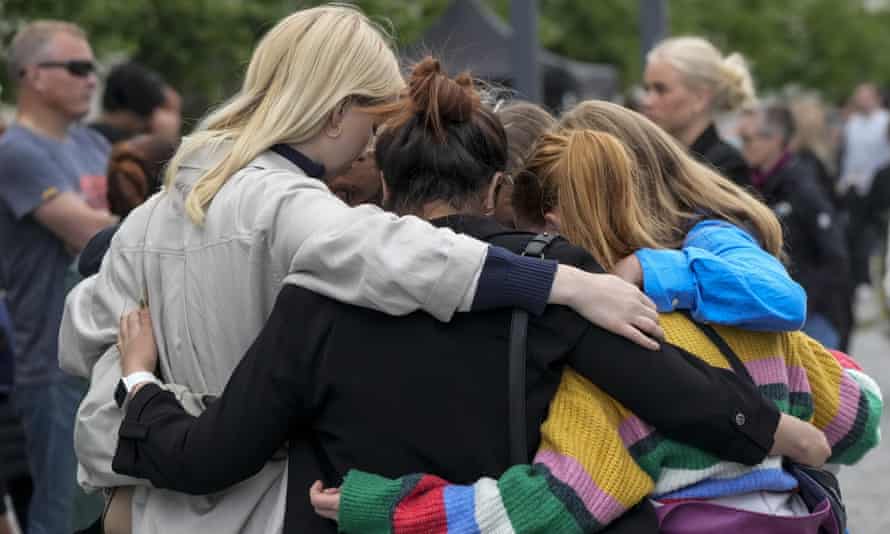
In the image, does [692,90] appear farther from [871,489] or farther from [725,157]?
[871,489]

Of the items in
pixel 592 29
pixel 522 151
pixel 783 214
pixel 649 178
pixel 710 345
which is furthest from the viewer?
pixel 592 29

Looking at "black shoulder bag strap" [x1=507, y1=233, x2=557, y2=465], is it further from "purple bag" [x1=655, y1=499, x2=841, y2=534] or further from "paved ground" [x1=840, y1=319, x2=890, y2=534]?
"paved ground" [x1=840, y1=319, x2=890, y2=534]

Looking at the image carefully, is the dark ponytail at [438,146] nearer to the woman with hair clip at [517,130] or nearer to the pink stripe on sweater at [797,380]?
the woman with hair clip at [517,130]

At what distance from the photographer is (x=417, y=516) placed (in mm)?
2771

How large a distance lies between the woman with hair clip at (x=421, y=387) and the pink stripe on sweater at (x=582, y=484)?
8 cm

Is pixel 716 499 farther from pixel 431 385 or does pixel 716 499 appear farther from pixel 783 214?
pixel 783 214

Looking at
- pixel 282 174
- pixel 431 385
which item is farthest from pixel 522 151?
pixel 431 385

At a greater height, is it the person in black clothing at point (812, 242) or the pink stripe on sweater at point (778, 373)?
the pink stripe on sweater at point (778, 373)

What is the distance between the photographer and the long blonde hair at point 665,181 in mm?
3326

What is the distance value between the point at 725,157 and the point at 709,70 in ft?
2.01

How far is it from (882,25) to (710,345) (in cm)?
4089

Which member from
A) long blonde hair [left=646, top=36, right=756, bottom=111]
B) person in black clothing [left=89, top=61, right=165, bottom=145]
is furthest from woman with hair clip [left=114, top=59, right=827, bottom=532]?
person in black clothing [left=89, top=61, right=165, bottom=145]

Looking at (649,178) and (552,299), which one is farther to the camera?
(649,178)

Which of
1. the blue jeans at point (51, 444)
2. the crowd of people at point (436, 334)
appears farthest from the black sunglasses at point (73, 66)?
the crowd of people at point (436, 334)
